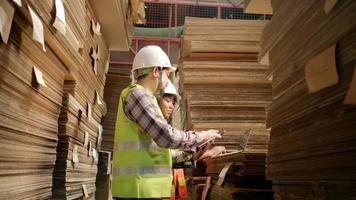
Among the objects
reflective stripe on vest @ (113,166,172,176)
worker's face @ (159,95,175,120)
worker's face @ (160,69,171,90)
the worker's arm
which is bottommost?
reflective stripe on vest @ (113,166,172,176)

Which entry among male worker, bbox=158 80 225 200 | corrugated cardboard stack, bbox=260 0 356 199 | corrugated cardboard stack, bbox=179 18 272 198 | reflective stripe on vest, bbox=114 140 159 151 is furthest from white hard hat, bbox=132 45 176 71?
corrugated cardboard stack, bbox=260 0 356 199

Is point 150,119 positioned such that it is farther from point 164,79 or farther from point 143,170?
point 164,79

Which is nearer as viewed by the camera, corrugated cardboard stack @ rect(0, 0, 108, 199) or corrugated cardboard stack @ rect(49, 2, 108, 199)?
corrugated cardboard stack @ rect(0, 0, 108, 199)

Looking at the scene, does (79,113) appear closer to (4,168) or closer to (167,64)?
(167,64)

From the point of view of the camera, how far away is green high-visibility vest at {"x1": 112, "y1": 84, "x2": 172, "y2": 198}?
3023 millimetres

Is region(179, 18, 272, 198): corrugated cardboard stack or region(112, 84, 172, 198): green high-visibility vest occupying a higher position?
region(179, 18, 272, 198): corrugated cardboard stack

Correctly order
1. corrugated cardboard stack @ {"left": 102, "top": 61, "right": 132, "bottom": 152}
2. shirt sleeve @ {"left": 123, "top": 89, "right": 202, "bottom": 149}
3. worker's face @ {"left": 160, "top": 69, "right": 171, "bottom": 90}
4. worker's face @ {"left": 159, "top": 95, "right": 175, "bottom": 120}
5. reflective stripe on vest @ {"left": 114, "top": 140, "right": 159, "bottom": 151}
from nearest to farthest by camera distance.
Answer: shirt sleeve @ {"left": 123, "top": 89, "right": 202, "bottom": 149}, reflective stripe on vest @ {"left": 114, "top": 140, "right": 159, "bottom": 151}, worker's face @ {"left": 160, "top": 69, "right": 171, "bottom": 90}, worker's face @ {"left": 159, "top": 95, "right": 175, "bottom": 120}, corrugated cardboard stack @ {"left": 102, "top": 61, "right": 132, "bottom": 152}

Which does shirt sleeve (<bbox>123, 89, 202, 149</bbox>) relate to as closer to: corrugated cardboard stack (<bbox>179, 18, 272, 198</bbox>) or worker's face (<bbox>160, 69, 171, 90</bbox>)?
worker's face (<bbox>160, 69, 171, 90</bbox>)

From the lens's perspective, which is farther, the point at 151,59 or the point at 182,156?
the point at 182,156

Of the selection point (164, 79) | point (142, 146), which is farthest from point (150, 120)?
point (164, 79)

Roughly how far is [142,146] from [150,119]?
240mm

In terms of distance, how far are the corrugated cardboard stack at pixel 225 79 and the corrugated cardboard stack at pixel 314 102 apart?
2402 millimetres

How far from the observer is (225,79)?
4.68 metres

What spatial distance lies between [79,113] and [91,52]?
0.78 m
